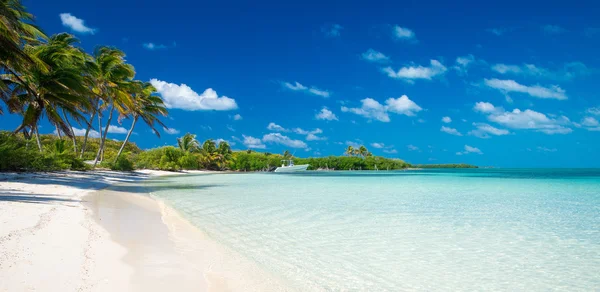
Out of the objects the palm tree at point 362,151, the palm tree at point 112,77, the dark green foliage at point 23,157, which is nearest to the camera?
the dark green foliage at point 23,157

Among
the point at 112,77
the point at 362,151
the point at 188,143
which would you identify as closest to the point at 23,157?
the point at 112,77

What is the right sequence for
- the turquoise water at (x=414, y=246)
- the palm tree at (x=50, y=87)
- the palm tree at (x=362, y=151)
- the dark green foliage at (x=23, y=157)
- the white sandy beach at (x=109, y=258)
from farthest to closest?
the palm tree at (x=362, y=151) < the palm tree at (x=50, y=87) < the dark green foliage at (x=23, y=157) < the turquoise water at (x=414, y=246) < the white sandy beach at (x=109, y=258)

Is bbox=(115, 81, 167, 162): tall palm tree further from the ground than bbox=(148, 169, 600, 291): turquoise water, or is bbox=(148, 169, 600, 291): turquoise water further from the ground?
bbox=(115, 81, 167, 162): tall palm tree

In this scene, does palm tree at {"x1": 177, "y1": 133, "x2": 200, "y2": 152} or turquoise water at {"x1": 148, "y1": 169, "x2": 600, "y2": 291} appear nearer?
turquoise water at {"x1": 148, "y1": 169, "x2": 600, "y2": 291}

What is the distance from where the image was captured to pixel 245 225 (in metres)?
7.23

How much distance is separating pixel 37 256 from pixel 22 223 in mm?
1995

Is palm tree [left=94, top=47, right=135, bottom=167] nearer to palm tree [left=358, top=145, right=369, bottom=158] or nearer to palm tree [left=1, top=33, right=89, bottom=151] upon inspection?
palm tree [left=1, top=33, right=89, bottom=151]

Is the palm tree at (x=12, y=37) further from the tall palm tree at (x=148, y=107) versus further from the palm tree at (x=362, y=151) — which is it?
the palm tree at (x=362, y=151)

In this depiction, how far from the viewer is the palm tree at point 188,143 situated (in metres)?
54.2

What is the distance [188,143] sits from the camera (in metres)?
54.3

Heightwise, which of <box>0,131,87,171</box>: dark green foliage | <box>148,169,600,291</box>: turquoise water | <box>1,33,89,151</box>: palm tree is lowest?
<box>148,169,600,291</box>: turquoise water

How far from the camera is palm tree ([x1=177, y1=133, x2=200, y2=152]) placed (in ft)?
→ 178

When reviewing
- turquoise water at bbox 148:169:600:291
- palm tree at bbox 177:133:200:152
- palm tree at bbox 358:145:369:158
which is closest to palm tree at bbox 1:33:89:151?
turquoise water at bbox 148:169:600:291

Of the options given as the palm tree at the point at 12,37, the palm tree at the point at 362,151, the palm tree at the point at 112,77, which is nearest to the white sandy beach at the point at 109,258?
the palm tree at the point at 12,37
